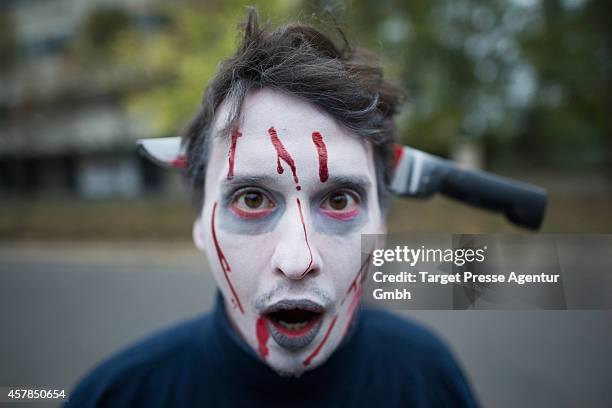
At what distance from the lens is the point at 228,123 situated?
108cm

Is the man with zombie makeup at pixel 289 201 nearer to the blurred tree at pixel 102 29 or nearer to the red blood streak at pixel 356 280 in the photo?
the red blood streak at pixel 356 280

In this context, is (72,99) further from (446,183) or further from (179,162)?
(446,183)

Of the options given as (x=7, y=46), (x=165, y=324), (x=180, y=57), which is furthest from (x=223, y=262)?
(x=7, y=46)

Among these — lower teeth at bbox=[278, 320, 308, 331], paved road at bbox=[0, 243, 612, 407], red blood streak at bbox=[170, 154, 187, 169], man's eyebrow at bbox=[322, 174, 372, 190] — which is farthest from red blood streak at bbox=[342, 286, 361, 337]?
paved road at bbox=[0, 243, 612, 407]

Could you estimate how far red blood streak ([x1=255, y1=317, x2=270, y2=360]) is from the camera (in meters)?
1.10

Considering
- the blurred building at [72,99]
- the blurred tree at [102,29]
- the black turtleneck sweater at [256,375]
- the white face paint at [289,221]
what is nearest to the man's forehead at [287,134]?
the white face paint at [289,221]

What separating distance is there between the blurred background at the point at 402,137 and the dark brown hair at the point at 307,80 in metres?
0.12

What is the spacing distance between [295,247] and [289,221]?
7 centimetres

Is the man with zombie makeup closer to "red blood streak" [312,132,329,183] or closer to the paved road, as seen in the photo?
"red blood streak" [312,132,329,183]

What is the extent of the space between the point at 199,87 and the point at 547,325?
247 inches

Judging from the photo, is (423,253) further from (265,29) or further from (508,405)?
(508,405)

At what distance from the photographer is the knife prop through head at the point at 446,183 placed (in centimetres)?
134

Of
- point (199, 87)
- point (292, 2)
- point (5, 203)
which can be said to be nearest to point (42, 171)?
point (5, 203)

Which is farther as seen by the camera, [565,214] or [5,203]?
[5,203]
